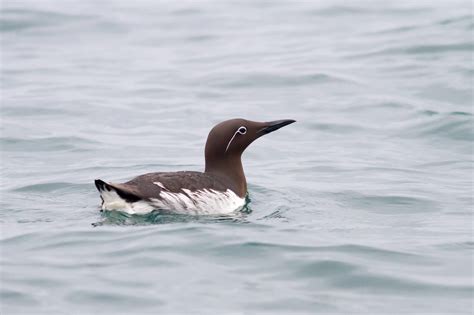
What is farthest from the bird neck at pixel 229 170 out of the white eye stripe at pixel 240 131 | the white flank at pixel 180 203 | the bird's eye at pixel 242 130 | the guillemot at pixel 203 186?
the white flank at pixel 180 203

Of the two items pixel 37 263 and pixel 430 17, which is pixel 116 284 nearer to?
pixel 37 263

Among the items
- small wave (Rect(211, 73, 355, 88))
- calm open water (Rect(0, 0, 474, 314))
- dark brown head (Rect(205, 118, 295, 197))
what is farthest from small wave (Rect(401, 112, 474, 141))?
dark brown head (Rect(205, 118, 295, 197))

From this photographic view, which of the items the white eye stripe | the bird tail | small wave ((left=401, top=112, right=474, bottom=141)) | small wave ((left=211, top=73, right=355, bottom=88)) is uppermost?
the white eye stripe

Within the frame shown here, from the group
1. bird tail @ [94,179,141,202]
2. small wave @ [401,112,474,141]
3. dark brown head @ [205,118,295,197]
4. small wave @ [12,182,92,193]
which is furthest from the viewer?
small wave @ [401,112,474,141]

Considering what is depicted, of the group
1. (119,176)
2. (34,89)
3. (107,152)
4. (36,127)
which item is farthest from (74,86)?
(119,176)

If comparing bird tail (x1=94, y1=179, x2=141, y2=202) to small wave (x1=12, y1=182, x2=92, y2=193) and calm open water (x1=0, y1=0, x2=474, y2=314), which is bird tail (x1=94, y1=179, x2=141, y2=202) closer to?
calm open water (x1=0, y1=0, x2=474, y2=314)

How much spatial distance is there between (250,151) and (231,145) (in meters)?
3.34

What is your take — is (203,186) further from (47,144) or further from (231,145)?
(47,144)

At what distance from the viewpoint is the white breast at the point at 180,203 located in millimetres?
10633

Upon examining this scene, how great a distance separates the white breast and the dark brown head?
22.1 inches

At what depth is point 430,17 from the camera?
22.1 metres

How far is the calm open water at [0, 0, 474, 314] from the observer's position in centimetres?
891

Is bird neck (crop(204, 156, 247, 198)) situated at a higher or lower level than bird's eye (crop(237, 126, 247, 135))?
lower

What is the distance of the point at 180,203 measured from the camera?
1083 cm
